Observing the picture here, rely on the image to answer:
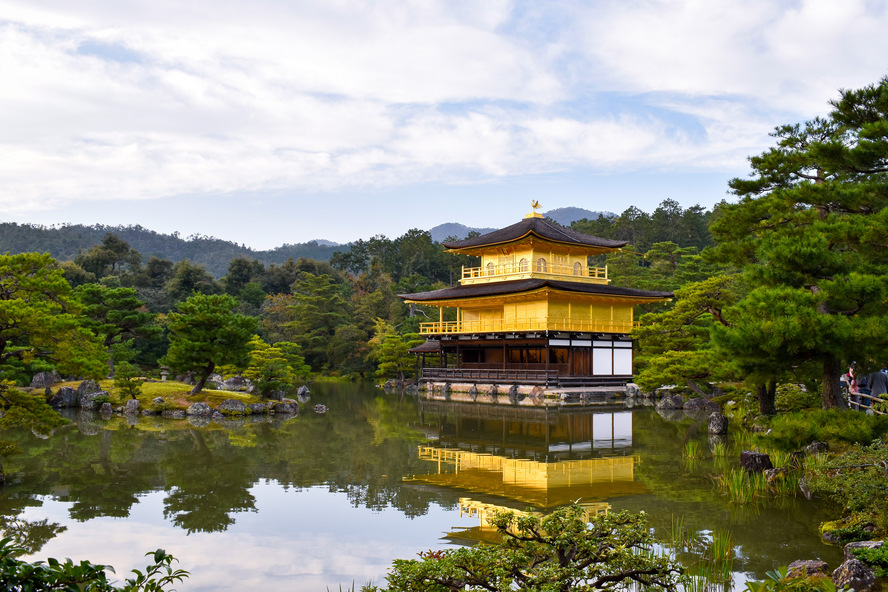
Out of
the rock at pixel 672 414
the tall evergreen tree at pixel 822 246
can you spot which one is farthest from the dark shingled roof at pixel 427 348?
the tall evergreen tree at pixel 822 246

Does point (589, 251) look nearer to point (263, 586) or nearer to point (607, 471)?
point (607, 471)

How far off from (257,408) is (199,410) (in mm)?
1909

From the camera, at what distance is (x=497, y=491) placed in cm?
1061

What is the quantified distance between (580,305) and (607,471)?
2081cm

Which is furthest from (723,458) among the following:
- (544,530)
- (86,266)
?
(86,266)

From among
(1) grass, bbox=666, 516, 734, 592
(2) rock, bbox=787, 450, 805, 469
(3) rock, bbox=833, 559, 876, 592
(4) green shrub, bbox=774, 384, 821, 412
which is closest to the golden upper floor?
(4) green shrub, bbox=774, 384, 821, 412

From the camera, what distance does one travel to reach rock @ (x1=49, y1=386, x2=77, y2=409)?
81.1ft

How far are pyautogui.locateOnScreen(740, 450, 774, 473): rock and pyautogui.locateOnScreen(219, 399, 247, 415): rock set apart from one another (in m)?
16.4

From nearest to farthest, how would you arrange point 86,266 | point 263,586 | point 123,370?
1. point 263,586
2. point 123,370
3. point 86,266

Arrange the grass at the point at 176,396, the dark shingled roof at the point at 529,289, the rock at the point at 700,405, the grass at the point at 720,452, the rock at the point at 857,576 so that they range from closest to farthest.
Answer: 1. the rock at the point at 857,576
2. the grass at the point at 720,452
3. the grass at the point at 176,396
4. the rock at the point at 700,405
5. the dark shingled roof at the point at 529,289

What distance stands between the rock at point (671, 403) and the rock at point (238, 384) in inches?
704

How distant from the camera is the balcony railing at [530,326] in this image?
1188 inches

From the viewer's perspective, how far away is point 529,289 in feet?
98.9

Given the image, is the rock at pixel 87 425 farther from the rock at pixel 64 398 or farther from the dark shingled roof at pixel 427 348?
the dark shingled roof at pixel 427 348
